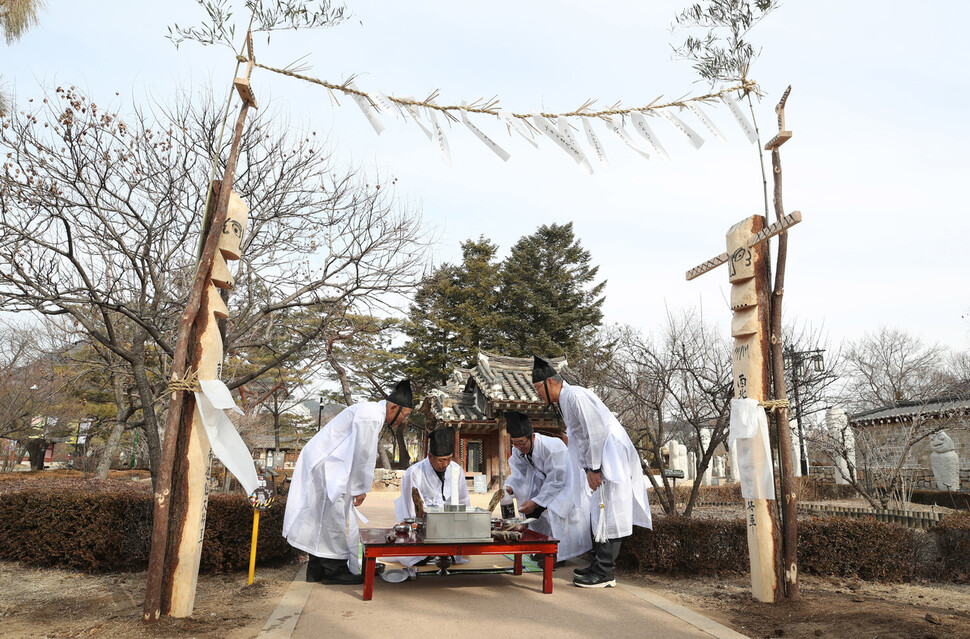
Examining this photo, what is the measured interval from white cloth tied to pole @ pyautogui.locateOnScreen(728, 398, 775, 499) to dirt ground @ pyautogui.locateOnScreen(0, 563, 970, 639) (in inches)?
37.3

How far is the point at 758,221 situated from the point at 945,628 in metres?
3.43

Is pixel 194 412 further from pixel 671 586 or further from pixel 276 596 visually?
pixel 671 586

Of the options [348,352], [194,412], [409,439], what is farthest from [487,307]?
[194,412]

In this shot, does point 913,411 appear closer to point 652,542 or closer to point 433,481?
point 652,542

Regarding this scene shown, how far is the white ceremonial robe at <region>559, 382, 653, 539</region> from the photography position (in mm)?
5933

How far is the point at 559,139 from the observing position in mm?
4625

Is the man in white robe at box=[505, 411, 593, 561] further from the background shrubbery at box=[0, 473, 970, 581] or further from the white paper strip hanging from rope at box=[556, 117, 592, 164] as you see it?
the white paper strip hanging from rope at box=[556, 117, 592, 164]

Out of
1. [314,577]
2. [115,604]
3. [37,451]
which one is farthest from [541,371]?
[37,451]

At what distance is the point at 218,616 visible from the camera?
4531 mm

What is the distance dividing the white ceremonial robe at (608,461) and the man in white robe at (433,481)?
1321 mm

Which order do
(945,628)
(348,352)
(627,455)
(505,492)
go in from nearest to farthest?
(945,628), (627,455), (505,492), (348,352)

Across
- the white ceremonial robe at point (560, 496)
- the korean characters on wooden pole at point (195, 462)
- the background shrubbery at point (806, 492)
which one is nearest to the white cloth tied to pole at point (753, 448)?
the white ceremonial robe at point (560, 496)

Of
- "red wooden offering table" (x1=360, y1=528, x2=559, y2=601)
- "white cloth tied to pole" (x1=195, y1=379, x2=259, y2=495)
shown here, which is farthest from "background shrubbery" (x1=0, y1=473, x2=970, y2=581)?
"white cloth tied to pole" (x1=195, y1=379, x2=259, y2=495)

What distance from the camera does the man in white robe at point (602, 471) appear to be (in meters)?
5.85
